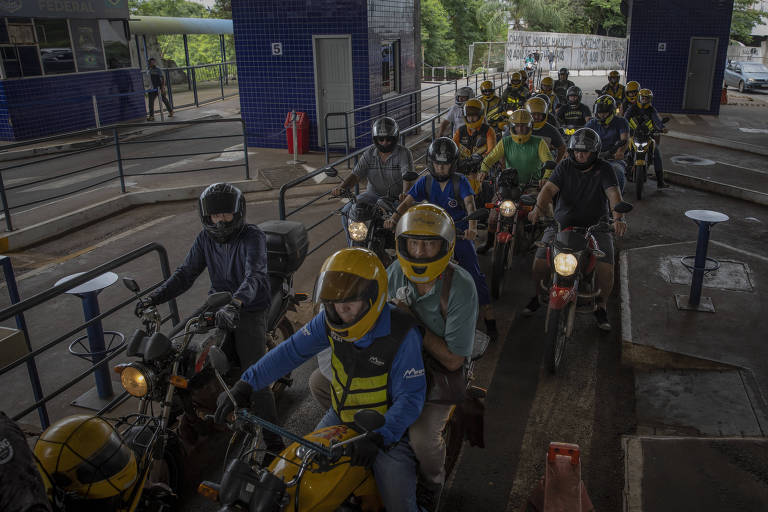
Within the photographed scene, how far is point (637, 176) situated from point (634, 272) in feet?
15.9

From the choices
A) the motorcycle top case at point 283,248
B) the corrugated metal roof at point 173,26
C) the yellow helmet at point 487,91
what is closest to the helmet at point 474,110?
the yellow helmet at point 487,91

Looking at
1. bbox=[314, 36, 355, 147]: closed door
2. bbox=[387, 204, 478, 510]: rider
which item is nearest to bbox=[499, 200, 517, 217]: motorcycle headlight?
bbox=[387, 204, 478, 510]: rider

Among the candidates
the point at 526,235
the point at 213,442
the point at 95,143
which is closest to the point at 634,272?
the point at 526,235

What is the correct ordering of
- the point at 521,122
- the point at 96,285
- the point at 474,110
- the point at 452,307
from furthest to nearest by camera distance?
1. the point at 474,110
2. the point at 521,122
3. the point at 96,285
4. the point at 452,307

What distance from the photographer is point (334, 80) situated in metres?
16.6

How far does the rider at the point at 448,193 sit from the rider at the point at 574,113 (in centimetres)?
714

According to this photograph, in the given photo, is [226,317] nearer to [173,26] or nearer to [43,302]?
[43,302]

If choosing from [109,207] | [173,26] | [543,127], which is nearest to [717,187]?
[543,127]

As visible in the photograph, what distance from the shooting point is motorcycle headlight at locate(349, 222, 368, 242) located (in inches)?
275

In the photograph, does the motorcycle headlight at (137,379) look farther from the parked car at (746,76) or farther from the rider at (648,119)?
the parked car at (746,76)

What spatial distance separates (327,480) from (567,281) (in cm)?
367

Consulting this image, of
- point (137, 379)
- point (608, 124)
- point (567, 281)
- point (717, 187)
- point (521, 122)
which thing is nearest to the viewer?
point (137, 379)

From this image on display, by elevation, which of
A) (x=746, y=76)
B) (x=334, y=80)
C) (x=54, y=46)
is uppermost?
(x=54, y=46)

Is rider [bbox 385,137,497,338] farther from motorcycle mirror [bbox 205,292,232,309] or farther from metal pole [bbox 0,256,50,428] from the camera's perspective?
metal pole [bbox 0,256,50,428]
